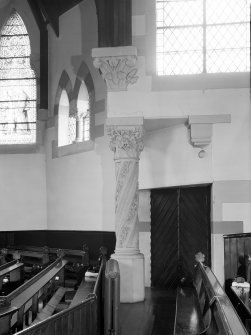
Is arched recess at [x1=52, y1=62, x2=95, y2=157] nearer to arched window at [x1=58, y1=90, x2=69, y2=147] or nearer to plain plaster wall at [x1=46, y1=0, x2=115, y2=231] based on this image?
arched window at [x1=58, y1=90, x2=69, y2=147]

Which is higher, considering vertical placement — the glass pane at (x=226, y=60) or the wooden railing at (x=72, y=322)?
the glass pane at (x=226, y=60)

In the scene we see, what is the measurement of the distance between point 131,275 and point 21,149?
5.60m

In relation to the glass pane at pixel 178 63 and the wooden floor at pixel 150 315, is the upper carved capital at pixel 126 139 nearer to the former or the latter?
the glass pane at pixel 178 63

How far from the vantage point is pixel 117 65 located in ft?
27.4

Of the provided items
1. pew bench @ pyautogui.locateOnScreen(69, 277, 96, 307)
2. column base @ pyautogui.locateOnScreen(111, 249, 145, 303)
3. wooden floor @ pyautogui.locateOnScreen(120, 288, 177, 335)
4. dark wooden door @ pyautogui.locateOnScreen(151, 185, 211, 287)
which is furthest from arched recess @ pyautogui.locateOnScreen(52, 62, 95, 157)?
pew bench @ pyautogui.locateOnScreen(69, 277, 96, 307)

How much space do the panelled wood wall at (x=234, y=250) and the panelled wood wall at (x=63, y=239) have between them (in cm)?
320

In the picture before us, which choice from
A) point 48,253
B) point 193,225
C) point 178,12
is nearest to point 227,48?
point 178,12

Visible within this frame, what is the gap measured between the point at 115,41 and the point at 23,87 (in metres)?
5.17

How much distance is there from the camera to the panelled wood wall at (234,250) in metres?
8.05

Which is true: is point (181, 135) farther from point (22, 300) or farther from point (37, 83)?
point (37, 83)

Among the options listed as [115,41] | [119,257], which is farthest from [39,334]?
[115,41]

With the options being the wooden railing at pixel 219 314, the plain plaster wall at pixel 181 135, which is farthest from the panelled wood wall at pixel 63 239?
the wooden railing at pixel 219 314

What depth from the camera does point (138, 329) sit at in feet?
20.6

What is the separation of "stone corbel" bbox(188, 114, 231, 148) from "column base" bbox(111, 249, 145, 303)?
217 centimetres
